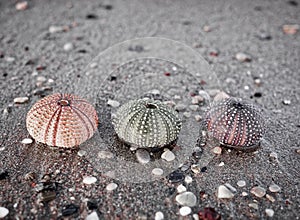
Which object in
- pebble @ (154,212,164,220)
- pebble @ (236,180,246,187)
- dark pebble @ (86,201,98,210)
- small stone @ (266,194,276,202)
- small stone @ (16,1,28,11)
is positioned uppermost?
small stone @ (16,1,28,11)

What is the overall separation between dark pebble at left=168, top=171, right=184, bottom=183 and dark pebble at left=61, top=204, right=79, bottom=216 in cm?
80

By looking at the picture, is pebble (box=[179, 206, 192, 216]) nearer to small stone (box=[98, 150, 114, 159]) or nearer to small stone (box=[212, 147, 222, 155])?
small stone (box=[212, 147, 222, 155])

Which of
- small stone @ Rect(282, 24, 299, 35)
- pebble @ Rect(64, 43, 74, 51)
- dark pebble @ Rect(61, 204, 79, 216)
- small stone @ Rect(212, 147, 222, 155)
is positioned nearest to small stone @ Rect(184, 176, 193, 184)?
small stone @ Rect(212, 147, 222, 155)

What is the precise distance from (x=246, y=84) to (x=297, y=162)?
129 cm

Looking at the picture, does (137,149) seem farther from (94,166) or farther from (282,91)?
(282,91)

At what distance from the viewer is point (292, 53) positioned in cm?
525

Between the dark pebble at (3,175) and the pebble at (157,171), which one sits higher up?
the dark pebble at (3,175)

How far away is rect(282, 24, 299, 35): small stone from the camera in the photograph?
223 inches

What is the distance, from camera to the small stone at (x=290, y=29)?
5664 mm

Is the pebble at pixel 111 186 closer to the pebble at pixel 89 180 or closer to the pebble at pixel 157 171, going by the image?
the pebble at pixel 89 180

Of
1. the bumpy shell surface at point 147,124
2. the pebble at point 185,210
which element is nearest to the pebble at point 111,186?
the bumpy shell surface at point 147,124

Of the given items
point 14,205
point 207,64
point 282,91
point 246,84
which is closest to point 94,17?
point 207,64

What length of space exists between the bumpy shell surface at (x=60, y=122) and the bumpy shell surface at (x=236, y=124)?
111cm

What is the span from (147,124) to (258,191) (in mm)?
1049
